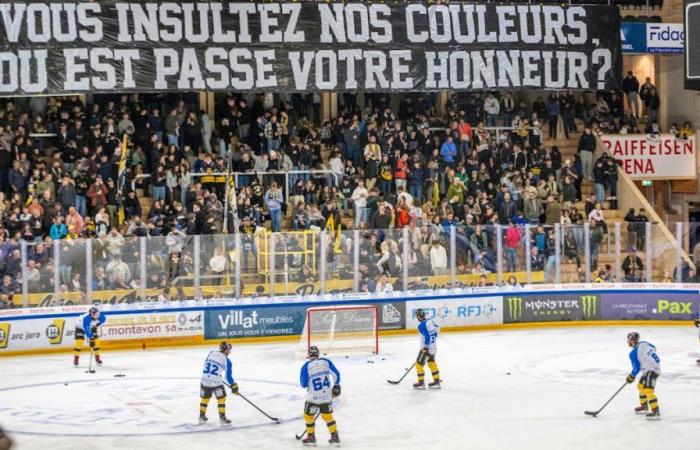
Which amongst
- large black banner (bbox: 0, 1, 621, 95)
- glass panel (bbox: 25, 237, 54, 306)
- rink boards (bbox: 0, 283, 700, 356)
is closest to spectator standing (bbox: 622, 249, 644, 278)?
rink boards (bbox: 0, 283, 700, 356)

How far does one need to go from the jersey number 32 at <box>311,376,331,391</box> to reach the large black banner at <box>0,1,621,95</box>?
627 inches

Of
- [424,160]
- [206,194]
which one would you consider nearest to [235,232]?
[206,194]

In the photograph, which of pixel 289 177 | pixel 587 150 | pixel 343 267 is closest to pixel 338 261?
pixel 343 267

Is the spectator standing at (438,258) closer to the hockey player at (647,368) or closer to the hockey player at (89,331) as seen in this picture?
the hockey player at (89,331)

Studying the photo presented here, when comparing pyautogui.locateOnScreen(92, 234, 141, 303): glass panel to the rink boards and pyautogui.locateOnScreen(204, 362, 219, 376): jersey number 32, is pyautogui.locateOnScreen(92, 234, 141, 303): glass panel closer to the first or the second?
the rink boards

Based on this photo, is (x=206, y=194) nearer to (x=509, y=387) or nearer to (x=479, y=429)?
(x=509, y=387)

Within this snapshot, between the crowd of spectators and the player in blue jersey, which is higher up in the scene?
the crowd of spectators

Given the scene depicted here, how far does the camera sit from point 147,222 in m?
28.4

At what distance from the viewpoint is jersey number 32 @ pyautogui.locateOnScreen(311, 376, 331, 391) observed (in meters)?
16.9

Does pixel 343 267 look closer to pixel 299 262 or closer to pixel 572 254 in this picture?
pixel 299 262

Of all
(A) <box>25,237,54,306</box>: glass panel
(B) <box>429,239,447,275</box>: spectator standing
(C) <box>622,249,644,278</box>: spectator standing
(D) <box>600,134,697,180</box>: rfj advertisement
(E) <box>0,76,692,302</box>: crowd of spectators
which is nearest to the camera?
(A) <box>25,237,54,306</box>: glass panel

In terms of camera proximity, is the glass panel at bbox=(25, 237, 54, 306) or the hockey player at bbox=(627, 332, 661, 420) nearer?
the hockey player at bbox=(627, 332, 661, 420)

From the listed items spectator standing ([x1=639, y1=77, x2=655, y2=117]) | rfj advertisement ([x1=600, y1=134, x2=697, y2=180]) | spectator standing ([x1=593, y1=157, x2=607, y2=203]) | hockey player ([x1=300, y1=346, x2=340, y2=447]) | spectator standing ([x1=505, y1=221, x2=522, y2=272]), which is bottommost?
→ hockey player ([x1=300, y1=346, x2=340, y2=447])

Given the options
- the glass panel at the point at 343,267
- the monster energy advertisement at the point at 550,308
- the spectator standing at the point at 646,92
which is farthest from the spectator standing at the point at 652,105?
the glass panel at the point at 343,267
